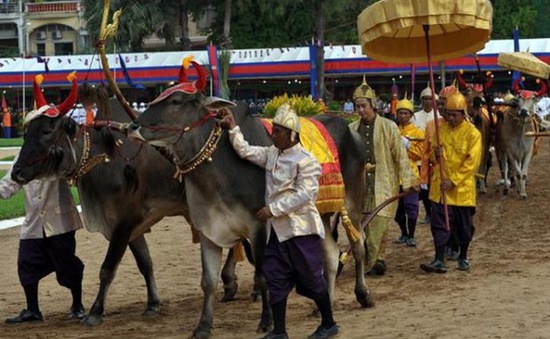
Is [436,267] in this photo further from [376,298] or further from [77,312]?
[77,312]

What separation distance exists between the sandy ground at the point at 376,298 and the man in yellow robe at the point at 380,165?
402mm

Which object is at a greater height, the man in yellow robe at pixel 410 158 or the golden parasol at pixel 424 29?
the golden parasol at pixel 424 29

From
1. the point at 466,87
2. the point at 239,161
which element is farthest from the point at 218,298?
Answer: the point at 466,87

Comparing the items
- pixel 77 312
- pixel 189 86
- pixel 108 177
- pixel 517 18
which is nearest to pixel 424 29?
pixel 189 86

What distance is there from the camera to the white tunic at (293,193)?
7.59m

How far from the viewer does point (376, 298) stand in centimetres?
987

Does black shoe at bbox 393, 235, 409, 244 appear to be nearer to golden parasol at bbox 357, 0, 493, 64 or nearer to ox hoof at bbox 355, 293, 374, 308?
golden parasol at bbox 357, 0, 493, 64

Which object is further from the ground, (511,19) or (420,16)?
(511,19)

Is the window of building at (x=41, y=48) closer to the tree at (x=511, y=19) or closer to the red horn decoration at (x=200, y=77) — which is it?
the tree at (x=511, y=19)

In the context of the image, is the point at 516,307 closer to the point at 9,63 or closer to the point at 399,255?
the point at 399,255

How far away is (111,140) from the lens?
934 centimetres

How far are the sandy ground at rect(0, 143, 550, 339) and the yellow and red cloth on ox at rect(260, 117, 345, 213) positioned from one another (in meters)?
0.99

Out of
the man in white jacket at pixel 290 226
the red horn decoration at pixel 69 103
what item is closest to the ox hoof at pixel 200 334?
the man in white jacket at pixel 290 226

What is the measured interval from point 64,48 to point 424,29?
69806 millimetres
